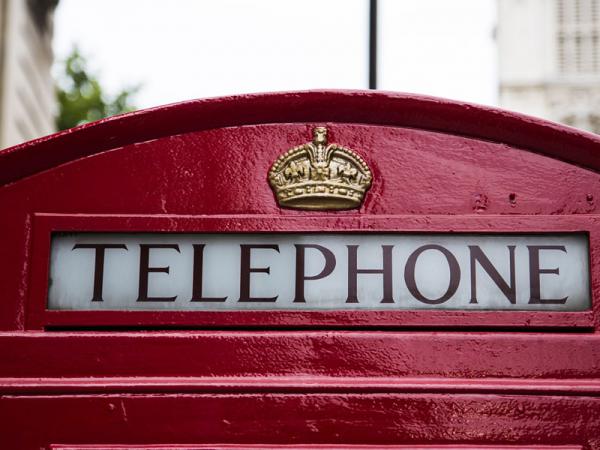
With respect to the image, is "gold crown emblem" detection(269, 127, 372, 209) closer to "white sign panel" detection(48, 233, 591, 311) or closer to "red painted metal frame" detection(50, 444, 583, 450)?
"white sign panel" detection(48, 233, 591, 311)

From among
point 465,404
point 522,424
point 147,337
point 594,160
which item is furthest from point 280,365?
point 594,160

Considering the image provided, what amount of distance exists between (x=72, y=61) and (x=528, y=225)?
67.3ft

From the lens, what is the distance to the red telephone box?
5.50 feet

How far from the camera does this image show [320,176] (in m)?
1.74

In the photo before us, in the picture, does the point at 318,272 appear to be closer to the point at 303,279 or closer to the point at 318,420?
the point at 303,279

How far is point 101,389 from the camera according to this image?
1.69 metres

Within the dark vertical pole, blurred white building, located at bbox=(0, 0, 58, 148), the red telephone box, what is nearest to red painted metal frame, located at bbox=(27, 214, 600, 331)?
the red telephone box

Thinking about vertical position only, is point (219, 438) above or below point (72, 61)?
below

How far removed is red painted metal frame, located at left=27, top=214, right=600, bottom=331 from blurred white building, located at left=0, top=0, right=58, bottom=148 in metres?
5.84

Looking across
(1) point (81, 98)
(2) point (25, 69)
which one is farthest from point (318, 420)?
(1) point (81, 98)

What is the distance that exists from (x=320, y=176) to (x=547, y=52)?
2161cm

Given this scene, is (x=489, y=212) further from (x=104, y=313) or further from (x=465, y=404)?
(x=104, y=313)

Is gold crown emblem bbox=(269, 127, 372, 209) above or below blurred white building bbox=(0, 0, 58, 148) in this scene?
below

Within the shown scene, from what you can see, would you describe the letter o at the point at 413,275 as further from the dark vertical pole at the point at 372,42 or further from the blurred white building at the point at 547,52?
the blurred white building at the point at 547,52
